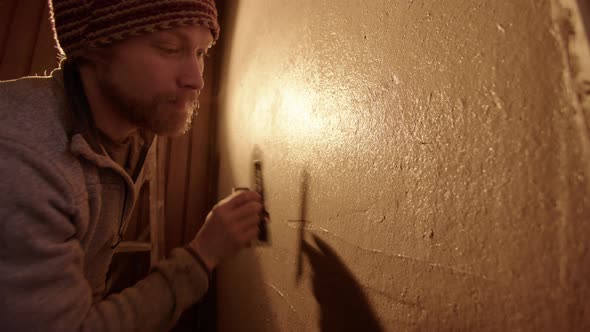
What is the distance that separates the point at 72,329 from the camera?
1.82 feet

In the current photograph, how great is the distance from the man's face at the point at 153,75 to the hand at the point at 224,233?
0.91 ft

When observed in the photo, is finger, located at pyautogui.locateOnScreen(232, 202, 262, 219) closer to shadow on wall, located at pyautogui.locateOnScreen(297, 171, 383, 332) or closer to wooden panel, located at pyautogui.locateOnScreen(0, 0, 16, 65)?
shadow on wall, located at pyautogui.locateOnScreen(297, 171, 383, 332)

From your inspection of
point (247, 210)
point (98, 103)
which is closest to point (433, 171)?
point (247, 210)

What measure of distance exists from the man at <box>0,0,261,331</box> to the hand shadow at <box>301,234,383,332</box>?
8.6 inches

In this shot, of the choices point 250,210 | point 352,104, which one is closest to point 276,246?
point 250,210

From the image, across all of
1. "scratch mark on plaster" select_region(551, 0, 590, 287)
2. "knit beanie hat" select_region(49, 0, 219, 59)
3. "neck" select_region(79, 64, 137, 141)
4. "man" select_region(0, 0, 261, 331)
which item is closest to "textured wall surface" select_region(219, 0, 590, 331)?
"scratch mark on plaster" select_region(551, 0, 590, 287)

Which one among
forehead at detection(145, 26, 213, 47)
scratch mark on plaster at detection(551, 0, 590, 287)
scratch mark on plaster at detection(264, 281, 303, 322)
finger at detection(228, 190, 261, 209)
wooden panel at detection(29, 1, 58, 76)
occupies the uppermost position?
wooden panel at detection(29, 1, 58, 76)

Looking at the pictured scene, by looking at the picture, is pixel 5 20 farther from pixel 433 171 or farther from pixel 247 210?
pixel 433 171

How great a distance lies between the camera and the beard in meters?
0.73

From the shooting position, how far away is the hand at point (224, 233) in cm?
82

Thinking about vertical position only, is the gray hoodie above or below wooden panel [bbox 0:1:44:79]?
below

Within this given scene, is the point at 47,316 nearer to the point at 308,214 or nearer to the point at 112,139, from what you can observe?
the point at 112,139

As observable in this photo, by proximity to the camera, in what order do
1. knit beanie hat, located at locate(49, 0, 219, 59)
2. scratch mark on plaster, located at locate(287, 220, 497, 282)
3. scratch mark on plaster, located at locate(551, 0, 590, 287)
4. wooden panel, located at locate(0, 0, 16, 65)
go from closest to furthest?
scratch mark on plaster, located at locate(551, 0, 590, 287)
scratch mark on plaster, located at locate(287, 220, 497, 282)
knit beanie hat, located at locate(49, 0, 219, 59)
wooden panel, located at locate(0, 0, 16, 65)

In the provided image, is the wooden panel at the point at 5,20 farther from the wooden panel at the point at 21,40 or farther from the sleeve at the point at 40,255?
the sleeve at the point at 40,255
